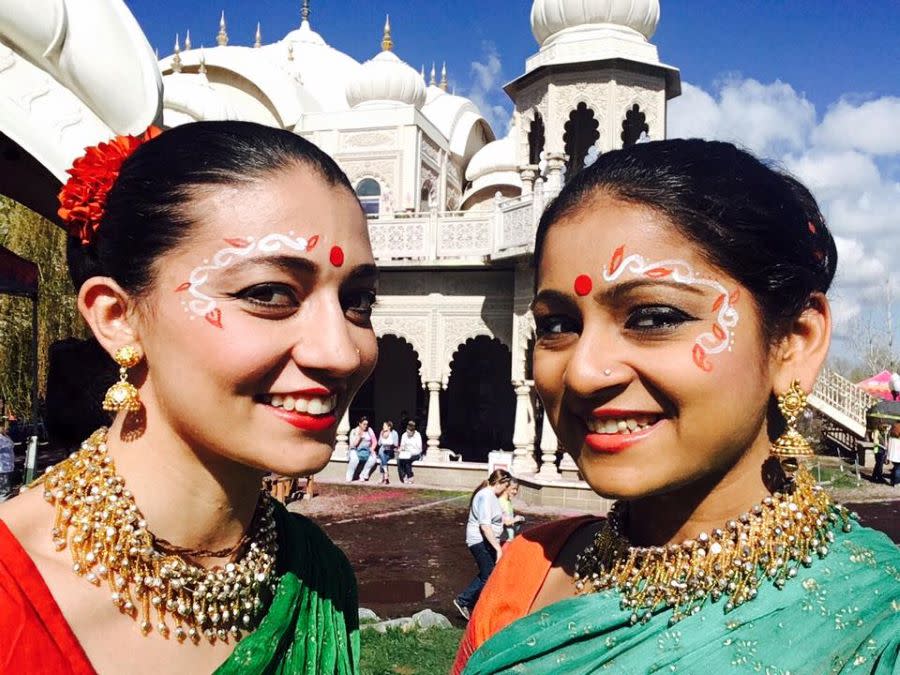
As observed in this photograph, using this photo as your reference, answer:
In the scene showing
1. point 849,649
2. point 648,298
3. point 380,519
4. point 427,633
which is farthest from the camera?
point 380,519

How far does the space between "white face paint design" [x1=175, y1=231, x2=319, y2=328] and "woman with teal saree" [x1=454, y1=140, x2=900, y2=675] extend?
24.8 inches

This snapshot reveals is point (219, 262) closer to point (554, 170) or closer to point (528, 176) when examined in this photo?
point (554, 170)

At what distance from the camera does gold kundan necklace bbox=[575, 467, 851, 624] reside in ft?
5.12

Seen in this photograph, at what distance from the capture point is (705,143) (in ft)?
5.58

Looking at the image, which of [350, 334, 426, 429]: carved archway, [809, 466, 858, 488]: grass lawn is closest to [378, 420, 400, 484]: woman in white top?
[350, 334, 426, 429]: carved archway

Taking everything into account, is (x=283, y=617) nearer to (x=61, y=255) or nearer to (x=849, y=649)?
(x=849, y=649)

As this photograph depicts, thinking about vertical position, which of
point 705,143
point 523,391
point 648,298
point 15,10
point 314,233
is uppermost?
point 15,10

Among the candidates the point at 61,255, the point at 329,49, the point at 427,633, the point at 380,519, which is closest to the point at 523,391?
the point at 380,519

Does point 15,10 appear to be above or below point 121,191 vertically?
above

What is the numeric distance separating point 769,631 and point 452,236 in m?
14.0

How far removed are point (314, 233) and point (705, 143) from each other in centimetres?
94

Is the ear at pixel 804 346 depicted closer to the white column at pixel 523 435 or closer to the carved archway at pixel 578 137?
the white column at pixel 523 435

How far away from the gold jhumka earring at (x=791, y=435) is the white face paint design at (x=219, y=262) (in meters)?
1.14

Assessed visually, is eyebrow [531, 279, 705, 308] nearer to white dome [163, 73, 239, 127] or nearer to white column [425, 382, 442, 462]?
white column [425, 382, 442, 462]
